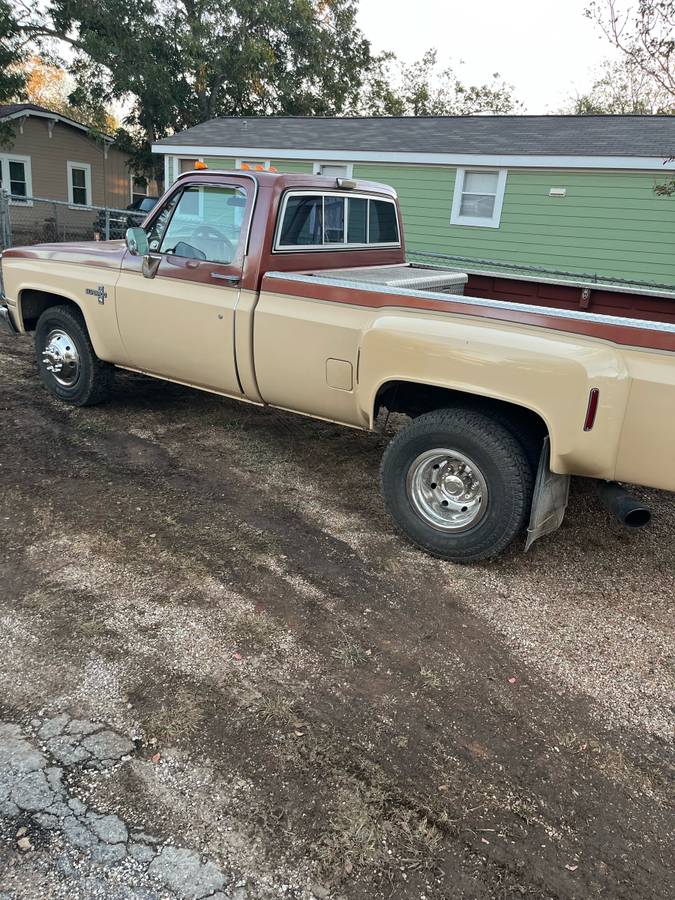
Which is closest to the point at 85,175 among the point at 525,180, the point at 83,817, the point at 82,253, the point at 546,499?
the point at 525,180

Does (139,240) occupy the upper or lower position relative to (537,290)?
upper

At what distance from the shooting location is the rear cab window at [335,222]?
15.3ft

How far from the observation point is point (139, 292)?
505cm

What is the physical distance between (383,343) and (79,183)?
25.2m

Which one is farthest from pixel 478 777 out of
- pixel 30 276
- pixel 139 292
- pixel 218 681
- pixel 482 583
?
pixel 30 276

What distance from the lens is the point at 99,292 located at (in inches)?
210

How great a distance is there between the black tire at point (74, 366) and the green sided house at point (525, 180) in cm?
925

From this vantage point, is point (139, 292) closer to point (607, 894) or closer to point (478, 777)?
point (478, 777)

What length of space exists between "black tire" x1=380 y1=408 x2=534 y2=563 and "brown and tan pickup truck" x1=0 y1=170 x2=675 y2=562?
1 centimetres

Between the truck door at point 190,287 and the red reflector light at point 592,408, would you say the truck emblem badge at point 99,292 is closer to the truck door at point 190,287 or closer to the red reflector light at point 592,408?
the truck door at point 190,287

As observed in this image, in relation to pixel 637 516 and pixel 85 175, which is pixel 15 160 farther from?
pixel 637 516

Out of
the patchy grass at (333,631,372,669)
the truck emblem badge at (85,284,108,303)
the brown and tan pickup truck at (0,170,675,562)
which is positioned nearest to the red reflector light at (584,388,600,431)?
the brown and tan pickup truck at (0,170,675,562)

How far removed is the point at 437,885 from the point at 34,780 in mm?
1396

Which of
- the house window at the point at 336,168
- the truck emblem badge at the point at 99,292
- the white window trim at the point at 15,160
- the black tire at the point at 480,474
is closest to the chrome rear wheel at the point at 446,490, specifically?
the black tire at the point at 480,474
